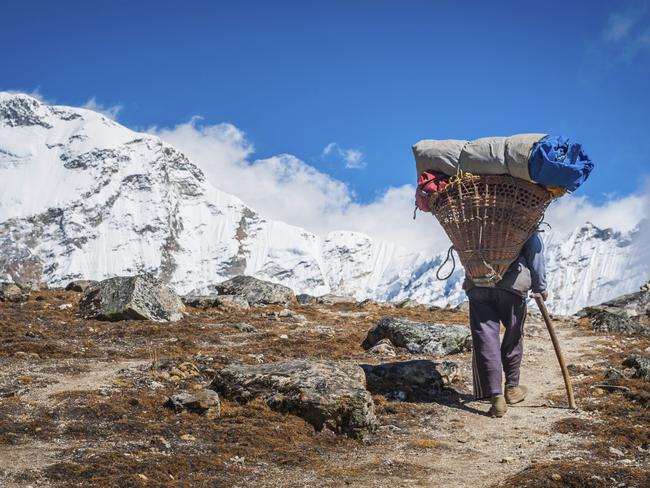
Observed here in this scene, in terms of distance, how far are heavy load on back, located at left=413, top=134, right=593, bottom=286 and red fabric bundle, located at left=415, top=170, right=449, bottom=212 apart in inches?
0.6

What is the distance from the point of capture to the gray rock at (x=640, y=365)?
11062mm

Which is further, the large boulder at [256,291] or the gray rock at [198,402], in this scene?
the large boulder at [256,291]

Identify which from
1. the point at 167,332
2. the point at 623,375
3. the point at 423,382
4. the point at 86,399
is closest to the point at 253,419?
the point at 86,399

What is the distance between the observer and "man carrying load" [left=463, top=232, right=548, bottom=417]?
32.1 ft

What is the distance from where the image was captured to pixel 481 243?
9.54 m

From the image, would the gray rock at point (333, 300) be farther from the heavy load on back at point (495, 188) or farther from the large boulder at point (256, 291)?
the heavy load on back at point (495, 188)

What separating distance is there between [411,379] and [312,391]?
2.72 metres

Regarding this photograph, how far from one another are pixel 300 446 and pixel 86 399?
3.10 m

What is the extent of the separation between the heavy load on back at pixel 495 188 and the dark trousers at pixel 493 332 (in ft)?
1.29

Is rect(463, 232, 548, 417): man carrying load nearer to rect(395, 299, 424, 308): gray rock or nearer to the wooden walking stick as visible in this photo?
the wooden walking stick

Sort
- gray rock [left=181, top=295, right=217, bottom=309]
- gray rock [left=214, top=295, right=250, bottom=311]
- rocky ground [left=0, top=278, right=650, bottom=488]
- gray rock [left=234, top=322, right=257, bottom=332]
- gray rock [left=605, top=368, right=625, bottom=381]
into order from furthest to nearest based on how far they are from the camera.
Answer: gray rock [left=181, top=295, right=217, bottom=309] < gray rock [left=214, top=295, right=250, bottom=311] < gray rock [left=234, top=322, right=257, bottom=332] < gray rock [left=605, top=368, right=625, bottom=381] < rocky ground [left=0, top=278, right=650, bottom=488]

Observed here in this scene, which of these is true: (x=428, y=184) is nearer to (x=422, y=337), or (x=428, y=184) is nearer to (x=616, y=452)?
(x=616, y=452)

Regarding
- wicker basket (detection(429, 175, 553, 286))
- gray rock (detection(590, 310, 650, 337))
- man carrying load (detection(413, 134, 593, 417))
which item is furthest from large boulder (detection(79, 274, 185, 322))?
gray rock (detection(590, 310, 650, 337))

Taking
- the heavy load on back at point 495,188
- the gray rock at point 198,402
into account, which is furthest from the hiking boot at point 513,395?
the gray rock at point 198,402
